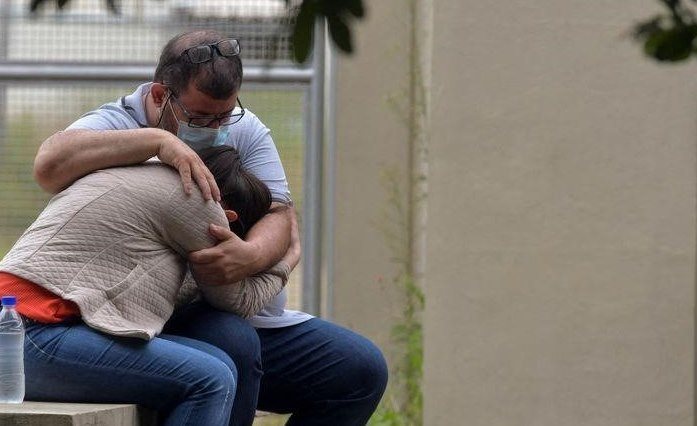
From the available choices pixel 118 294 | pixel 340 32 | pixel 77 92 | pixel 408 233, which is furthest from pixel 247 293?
pixel 77 92

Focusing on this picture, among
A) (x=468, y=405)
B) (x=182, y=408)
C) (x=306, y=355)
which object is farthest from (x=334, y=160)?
(x=182, y=408)

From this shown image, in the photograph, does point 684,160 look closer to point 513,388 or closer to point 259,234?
point 513,388

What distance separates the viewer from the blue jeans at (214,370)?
337 centimetres

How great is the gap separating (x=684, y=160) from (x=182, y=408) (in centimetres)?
244

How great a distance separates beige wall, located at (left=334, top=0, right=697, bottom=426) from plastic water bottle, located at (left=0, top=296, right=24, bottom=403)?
83.1 inches

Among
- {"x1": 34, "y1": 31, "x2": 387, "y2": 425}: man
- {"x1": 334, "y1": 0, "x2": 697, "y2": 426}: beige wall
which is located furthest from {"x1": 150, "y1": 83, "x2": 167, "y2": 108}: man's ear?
{"x1": 334, "y1": 0, "x2": 697, "y2": 426}: beige wall

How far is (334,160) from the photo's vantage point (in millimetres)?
6207

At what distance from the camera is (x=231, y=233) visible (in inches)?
143

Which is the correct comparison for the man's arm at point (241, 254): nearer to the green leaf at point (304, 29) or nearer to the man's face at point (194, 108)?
the man's face at point (194, 108)

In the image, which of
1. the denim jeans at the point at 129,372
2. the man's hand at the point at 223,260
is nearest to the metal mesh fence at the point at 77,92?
the man's hand at the point at 223,260

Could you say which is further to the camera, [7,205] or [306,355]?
[7,205]

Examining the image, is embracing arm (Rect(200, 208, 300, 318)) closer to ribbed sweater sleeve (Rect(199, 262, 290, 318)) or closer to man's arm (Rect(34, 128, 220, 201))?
ribbed sweater sleeve (Rect(199, 262, 290, 318))

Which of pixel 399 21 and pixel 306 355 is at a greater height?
pixel 399 21

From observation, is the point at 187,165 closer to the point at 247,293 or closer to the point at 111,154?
the point at 111,154
